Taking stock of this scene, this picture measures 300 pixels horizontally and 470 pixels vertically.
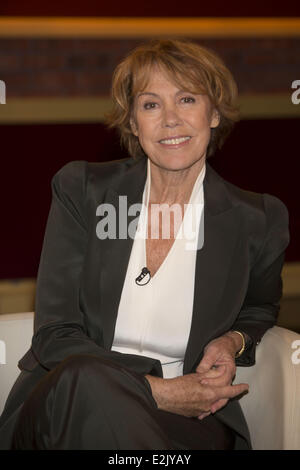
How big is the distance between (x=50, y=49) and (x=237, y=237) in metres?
2.43

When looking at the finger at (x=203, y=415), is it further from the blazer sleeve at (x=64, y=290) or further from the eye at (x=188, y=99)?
the eye at (x=188, y=99)

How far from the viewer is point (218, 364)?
6.23 ft

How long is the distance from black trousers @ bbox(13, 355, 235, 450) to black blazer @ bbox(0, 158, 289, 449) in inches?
11.5

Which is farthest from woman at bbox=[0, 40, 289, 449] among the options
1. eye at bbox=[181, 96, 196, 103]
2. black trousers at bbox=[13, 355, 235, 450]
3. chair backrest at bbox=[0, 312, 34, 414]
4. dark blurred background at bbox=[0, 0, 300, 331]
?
dark blurred background at bbox=[0, 0, 300, 331]

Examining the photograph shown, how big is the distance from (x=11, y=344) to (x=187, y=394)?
1.99ft

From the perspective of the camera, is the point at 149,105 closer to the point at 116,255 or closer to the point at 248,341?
the point at 116,255

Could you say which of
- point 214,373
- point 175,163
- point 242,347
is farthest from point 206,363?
point 175,163

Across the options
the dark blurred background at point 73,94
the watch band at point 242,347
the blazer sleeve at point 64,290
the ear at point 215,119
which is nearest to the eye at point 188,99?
the ear at point 215,119

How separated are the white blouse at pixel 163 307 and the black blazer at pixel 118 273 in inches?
1.0

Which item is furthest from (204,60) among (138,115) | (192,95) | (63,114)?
(63,114)

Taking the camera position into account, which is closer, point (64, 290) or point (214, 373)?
point (214, 373)
